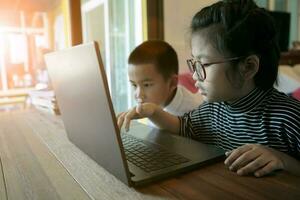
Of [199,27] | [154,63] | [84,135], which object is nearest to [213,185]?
[84,135]

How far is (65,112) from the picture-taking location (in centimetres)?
67

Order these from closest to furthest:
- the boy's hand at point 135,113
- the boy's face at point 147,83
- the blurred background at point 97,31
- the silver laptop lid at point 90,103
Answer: the silver laptop lid at point 90,103
the boy's hand at point 135,113
the boy's face at point 147,83
the blurred background at point 97,31

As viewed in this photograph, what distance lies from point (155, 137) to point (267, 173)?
33 centimetres

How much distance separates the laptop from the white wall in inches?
49.6

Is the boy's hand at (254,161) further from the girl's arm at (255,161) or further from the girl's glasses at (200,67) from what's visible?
the girl's glasses at (200,67)

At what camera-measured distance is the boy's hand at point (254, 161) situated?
1.51ft

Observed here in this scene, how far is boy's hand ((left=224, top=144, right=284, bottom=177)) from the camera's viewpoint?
0.46 m

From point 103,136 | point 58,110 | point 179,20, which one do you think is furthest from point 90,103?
point 179,20

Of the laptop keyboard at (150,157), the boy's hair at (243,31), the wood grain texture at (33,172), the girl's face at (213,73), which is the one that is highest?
the boy's hair at (243,31)

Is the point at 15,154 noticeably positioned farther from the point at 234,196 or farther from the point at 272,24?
the point at 272,24

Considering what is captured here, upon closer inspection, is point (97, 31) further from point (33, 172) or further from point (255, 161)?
point (255, 161)

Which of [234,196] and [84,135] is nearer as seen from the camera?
[234,196]

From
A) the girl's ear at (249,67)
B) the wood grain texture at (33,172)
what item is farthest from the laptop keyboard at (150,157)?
the girl's ear at (249,67)

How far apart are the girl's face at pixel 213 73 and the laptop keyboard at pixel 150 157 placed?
7.2 inches
